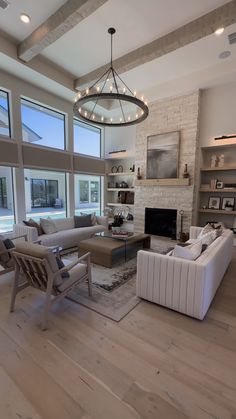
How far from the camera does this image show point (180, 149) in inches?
222

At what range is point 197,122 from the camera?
17.4ft

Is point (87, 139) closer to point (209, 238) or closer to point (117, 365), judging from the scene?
point (209, 238)

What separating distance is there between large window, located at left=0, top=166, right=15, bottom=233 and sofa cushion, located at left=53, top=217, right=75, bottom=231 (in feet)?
3.61

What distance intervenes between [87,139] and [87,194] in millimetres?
1898

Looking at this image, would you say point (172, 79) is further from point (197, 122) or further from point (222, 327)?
point (222, 327)

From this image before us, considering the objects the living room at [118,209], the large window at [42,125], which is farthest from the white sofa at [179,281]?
the large window at [42,125]

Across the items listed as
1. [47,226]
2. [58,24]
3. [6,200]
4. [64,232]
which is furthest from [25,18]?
[64,232]

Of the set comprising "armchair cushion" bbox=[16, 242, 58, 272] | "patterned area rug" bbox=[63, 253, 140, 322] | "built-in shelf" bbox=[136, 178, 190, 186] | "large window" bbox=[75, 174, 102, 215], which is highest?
"built-in shelf" bbox=[136, 178, 190, 186]

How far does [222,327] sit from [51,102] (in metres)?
6.14

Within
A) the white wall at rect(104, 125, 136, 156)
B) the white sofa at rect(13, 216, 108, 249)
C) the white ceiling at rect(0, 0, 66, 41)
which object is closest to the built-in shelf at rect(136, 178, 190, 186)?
the white wall at rect(104, 125, 136, 156)

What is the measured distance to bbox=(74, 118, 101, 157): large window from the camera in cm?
650

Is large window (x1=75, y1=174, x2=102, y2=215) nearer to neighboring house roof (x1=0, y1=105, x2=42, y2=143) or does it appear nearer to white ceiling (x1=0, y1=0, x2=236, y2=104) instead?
neighboring house roof (x1=0, y1=105, x2=42, y2=143)

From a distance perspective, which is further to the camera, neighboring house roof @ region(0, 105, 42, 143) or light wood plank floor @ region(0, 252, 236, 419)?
neighboring house roof @ region(0, 105, 42, 143)

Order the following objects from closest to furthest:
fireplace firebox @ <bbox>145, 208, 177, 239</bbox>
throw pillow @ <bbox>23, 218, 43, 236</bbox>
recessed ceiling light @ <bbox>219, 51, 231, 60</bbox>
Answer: recessed ceiling light @ <bbox>219, 51, 231, 60</bbox> → throw pillow @ <bbox>23, 218, 43, 236</bbox> → fireplace firebox @ <bbox>145, 208, 177, 239</bbox>
